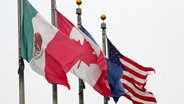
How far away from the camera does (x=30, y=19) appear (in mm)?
20203

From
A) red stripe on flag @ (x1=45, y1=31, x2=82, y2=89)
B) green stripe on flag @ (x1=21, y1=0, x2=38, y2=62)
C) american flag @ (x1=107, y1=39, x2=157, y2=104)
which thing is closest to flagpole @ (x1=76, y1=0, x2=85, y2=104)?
american flag @ (x1=107, y1=39, x2=157, y2=104)

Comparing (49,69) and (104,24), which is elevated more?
(104,24)

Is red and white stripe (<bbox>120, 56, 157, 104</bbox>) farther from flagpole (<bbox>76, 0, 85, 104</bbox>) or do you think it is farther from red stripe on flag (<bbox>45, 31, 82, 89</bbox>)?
red stripe on flag (<bbox>45, 31, 82, 89</bbox>)

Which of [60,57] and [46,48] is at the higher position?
[46,48]

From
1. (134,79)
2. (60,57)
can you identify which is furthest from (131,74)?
(60,57)

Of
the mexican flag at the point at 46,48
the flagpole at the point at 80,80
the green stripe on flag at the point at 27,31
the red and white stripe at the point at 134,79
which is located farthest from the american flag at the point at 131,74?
the green stripe on flag at the point at 27,31

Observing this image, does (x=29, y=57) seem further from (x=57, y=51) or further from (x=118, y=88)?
(x=118, y=88)

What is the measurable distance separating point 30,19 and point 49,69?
1.73 meters

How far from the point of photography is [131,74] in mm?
26500

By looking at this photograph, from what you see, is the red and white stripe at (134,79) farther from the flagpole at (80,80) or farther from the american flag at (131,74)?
the flagpole at (80,80)

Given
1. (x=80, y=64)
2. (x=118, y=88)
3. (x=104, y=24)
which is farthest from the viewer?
(x=104, y=24)

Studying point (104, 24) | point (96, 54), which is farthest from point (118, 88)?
point (104, 24)

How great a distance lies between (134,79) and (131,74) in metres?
0.24

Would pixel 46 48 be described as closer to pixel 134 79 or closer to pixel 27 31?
pixel 27 31
